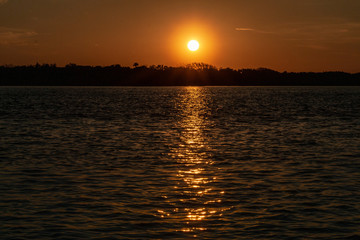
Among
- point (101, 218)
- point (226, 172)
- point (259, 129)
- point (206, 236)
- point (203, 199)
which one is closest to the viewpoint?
point (206, 236)

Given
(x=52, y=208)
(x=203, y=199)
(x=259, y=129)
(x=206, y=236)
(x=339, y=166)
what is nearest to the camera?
(x=206, y=236)

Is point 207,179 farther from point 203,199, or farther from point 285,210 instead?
point 285,210

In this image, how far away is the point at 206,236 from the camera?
561 inches

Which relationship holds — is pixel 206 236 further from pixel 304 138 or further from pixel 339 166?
pixel 304 138

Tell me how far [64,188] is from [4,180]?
3351mm

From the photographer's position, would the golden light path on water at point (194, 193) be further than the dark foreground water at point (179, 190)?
Yes

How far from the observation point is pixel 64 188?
66.8 feet

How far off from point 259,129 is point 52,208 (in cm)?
3468

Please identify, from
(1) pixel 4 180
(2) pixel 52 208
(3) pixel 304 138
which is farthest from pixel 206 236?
(3) pixel 304 138

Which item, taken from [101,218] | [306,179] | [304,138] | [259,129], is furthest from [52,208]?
[259,129]

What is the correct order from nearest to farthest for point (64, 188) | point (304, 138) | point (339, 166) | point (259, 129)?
point (64, 188)
point (339, 166)
point (304, 138)
point (259, 129)

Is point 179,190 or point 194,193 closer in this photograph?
point 194,193

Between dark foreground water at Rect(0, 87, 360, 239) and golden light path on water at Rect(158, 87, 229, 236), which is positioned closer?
dark foreground water at Rect(0, 87, 360, 239)

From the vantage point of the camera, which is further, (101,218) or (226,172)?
(226,172)
